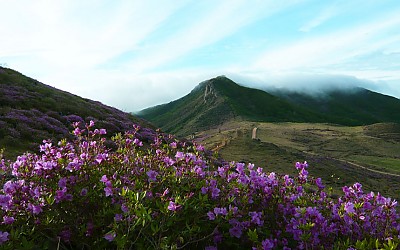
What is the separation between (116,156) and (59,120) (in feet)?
55.4

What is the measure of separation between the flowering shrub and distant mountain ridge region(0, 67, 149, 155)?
9.47 metres

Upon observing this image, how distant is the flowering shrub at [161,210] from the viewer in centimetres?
366

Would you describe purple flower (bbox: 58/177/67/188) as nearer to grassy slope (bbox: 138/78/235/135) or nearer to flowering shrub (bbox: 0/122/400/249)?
flowering shrub (bbox: 0/122/400/249)

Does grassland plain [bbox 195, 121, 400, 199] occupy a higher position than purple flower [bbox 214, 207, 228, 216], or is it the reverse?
purple flower [bbox 214, 207, 228, 216]

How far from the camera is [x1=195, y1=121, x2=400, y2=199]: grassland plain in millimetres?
26678

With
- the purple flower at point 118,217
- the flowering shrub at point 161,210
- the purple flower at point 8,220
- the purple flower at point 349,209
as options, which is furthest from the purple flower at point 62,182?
the purple flower at point 349,209

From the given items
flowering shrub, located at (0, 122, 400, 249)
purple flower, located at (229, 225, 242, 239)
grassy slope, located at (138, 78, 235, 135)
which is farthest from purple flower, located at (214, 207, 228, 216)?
grassy slope, located at (138, 78, 235, 135)

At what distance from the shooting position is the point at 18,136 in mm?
14906

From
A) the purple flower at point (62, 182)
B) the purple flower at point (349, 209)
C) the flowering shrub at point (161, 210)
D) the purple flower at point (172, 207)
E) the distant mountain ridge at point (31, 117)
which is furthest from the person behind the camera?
the distant mountain ridge at point (31, 117)

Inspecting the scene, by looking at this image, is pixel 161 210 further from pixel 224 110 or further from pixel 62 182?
pixel 224 110

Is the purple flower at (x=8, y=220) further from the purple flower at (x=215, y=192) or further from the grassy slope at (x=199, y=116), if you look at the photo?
the grassy slope at (x=199, y=116)

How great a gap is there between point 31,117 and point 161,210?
17.5 meters

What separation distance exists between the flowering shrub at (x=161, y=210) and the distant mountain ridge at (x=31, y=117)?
9.47 meters

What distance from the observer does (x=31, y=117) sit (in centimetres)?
1855
